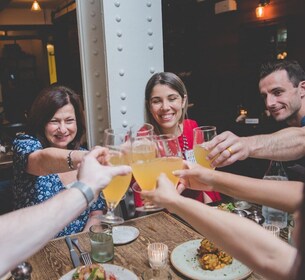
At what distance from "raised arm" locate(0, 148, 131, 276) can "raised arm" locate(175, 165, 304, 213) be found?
314mm

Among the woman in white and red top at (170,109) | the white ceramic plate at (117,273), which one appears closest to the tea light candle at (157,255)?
the white ceramic plate at (117,273)

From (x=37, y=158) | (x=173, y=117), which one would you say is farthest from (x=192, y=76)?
(x=37, y=158)

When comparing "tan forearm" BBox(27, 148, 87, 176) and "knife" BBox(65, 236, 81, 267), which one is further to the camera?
"tan forearm" BBox(27, 148, 87, 176)

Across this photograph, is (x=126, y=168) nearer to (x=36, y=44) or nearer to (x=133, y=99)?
(x=133, y=99)

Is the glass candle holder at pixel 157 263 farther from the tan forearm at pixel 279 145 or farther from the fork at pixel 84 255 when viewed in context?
the tan forearm at pixel 279 145

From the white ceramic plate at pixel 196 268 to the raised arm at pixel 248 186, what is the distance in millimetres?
324

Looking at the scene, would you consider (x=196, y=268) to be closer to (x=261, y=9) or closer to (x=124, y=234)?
(x=124, y=234)

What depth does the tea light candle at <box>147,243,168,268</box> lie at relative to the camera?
144 cm

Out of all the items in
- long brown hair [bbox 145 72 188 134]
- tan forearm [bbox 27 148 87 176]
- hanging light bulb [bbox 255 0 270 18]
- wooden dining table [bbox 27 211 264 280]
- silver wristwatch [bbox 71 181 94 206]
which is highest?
hanging light bulb [bbox 255 0 270 18]

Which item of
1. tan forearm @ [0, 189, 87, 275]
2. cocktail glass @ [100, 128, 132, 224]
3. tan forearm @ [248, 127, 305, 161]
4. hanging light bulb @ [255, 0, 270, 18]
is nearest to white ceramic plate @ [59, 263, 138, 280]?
cocktail glass @ [100, 128, 132, 224]

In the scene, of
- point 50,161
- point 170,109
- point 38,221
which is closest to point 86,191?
point 38,221

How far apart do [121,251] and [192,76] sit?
25.9ft

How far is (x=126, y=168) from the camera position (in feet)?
3.52

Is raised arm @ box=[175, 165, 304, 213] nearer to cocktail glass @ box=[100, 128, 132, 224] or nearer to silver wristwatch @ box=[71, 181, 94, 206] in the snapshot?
cocktail glass @ box=[100, 128, 132, 224]
